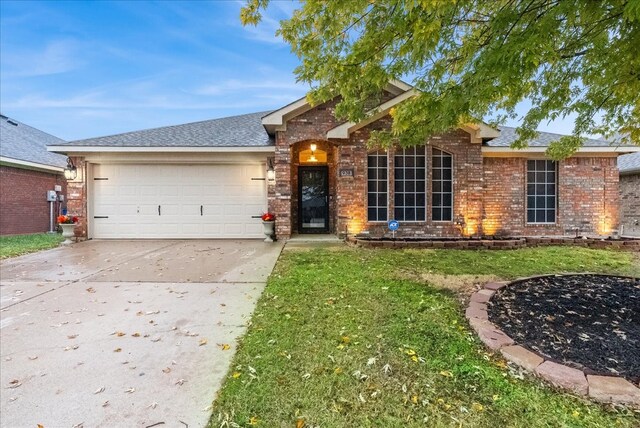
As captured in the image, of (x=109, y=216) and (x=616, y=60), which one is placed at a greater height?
(x=616, y=60)

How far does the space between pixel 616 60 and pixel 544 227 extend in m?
7.65

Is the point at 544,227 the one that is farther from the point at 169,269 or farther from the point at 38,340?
the point at 38,340

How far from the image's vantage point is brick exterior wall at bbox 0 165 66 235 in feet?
40.3

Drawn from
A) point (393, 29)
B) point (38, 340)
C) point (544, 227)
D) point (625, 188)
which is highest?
point (393, 29)

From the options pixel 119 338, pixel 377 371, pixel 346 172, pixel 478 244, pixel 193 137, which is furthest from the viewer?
pixel 193 137

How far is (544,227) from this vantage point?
32.3 ft

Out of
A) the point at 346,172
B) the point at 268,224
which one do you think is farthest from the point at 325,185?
the point at 268,224

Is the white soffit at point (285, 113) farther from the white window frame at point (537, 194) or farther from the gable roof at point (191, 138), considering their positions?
the white window frame at point (537, 194)

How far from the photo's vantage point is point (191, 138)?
1027cm

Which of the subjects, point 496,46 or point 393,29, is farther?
point 393,29

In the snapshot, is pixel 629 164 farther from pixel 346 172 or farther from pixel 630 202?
pixel 346 172

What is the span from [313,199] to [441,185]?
3869 millimetres

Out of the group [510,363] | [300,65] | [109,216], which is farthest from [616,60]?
[109,216]

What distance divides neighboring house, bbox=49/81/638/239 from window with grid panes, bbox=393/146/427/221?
0.09 ft
